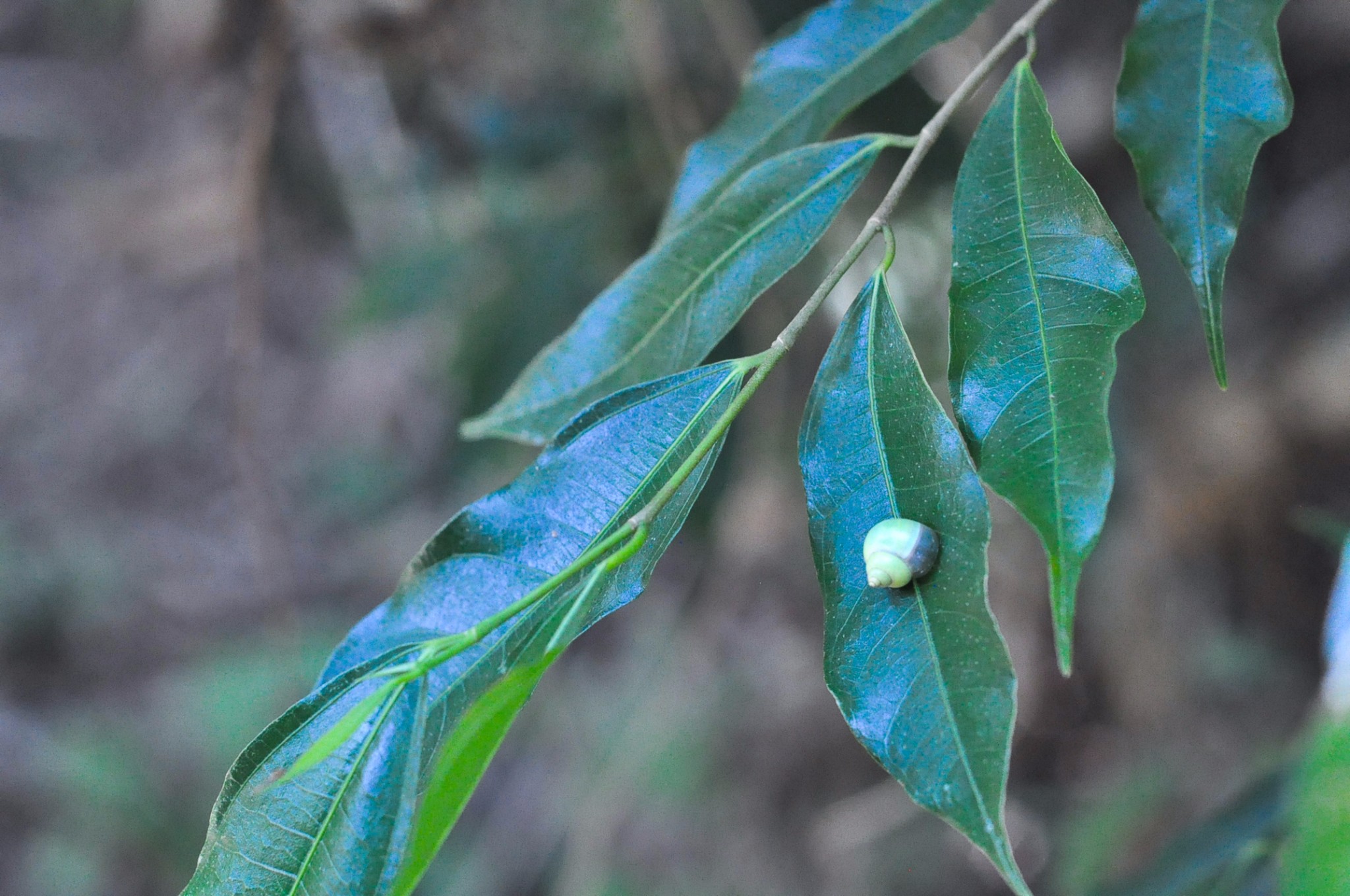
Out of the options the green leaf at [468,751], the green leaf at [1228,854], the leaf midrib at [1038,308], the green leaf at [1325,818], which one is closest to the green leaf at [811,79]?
the leaf midrib at [1038,308]

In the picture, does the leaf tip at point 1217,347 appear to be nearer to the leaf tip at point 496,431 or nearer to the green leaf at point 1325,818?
the green leaf at point 1325,818

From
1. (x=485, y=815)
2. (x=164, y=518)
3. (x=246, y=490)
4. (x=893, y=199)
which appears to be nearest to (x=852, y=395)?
(x=893, y=199)

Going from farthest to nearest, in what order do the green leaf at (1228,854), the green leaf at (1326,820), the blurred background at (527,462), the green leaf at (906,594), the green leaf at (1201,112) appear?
the blurred background at (527,462)
the green leaf at (1228,854)
the green leaf at (1201,112)
the green leaf at (906,594)
the green leaf at (1326,820)

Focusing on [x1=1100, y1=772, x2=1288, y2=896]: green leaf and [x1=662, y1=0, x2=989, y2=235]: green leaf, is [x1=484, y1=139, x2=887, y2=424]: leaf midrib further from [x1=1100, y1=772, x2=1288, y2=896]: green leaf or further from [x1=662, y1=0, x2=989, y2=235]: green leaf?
[x1=1100, y1=772, x2=1288, y2=896]: green leaf

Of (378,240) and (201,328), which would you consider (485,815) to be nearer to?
(378,240)

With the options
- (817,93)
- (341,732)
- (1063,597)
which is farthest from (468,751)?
(817,93)
